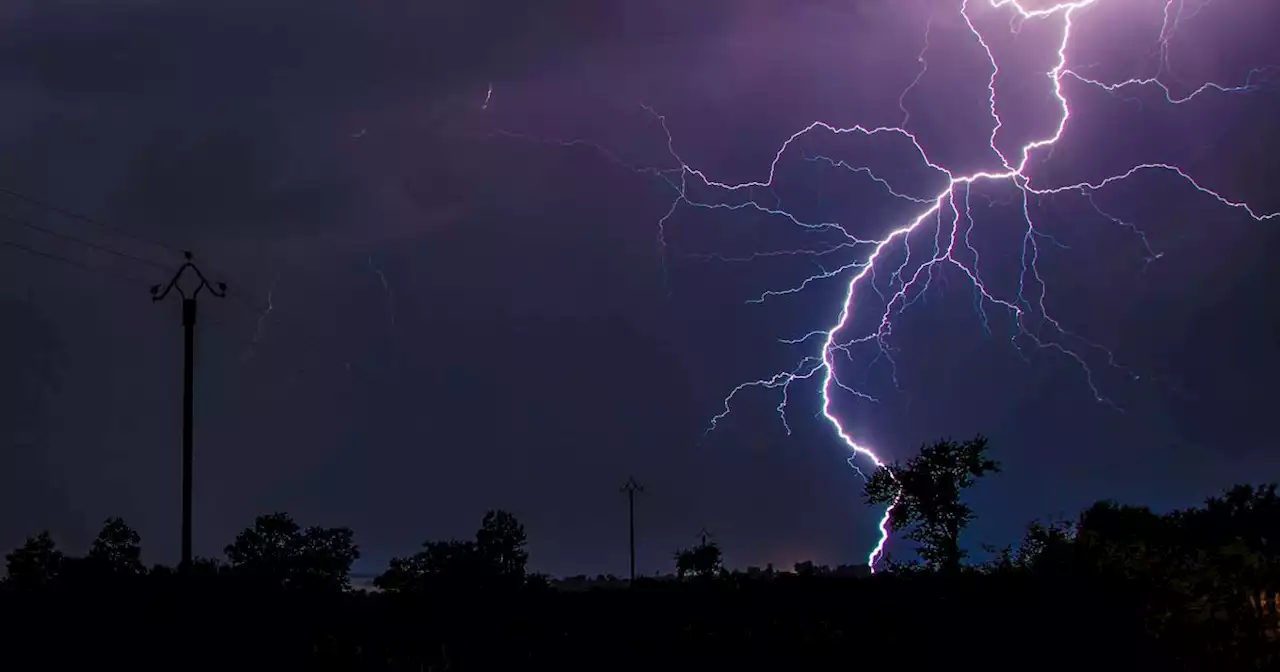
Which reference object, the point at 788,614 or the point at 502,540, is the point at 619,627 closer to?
the point at 788,614

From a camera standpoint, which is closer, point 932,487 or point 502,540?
point 932,487

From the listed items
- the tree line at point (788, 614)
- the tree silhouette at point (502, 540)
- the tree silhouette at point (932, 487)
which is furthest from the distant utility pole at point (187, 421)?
the tree silhouette at point (502, 540)

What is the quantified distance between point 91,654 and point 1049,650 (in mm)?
13882

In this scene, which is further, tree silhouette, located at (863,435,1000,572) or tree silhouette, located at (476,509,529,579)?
tree silhouette, located at (476,509,529,579)

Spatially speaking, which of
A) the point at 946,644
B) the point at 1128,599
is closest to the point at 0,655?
the point at 946,644

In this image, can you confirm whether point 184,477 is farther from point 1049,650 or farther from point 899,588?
point 1049,650

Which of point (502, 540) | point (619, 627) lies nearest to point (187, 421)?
point (619, 627)

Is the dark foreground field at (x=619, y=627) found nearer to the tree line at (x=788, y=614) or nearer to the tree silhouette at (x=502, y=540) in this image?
the tree line at (x=788, y=614)

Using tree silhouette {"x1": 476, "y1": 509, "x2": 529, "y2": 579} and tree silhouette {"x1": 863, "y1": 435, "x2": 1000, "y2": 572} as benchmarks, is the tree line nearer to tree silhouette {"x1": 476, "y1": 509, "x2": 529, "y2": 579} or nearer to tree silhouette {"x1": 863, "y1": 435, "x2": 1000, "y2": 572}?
tree silhouette {"x1": 863, "y1": 435, "x2": 1000, "y2": 572}

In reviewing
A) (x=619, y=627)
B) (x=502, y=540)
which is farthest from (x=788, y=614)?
(x=502, y=540)

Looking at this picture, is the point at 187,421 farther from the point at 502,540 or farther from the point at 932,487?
the point at 502,540

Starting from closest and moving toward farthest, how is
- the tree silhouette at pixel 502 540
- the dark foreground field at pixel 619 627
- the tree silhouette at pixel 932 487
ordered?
the dark foreground field at pixel 619 627, the tree silhouette at pixel 932 487, the tree silhouette at pixel 502 540

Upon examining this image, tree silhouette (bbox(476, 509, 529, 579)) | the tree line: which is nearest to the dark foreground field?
the tree line

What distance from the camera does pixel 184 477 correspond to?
23.9 metres
